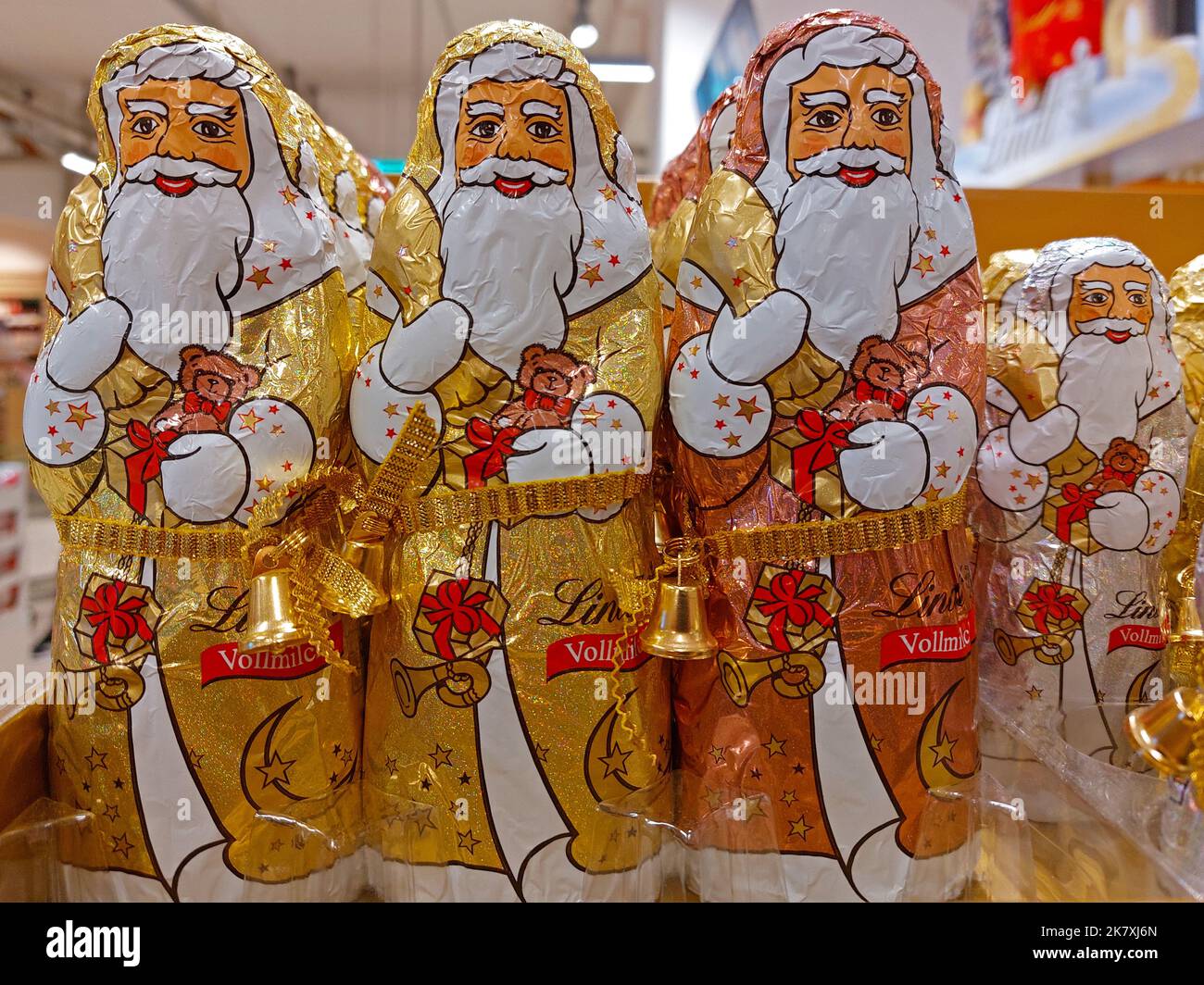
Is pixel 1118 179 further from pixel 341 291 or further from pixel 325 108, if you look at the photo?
pixel 325 108

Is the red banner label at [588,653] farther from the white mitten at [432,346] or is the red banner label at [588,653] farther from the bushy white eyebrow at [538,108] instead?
the bushy white eyebrow at [538,108]

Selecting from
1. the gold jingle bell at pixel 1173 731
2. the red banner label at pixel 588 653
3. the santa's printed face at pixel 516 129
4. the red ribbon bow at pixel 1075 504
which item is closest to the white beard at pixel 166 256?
the santa's printed face at pixel 516 129

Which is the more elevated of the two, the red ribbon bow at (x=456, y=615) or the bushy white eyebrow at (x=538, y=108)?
the bushy white eyebrow at (x=538, y=108)

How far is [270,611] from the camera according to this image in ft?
3.18

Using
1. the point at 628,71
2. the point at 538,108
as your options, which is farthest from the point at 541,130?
the point at 628,71

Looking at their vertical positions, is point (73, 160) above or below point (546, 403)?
above

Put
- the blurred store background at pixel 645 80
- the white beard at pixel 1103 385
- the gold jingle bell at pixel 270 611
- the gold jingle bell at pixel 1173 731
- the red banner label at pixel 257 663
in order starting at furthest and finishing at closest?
1. the blurred store background at pixel 645 80
2. the white beard at pixel 1103 385
3. the red banner label at pixel 257 663
4. the gold jingle bell at pixel 270 611
5. the gold jingle bell at pixel 1173 731

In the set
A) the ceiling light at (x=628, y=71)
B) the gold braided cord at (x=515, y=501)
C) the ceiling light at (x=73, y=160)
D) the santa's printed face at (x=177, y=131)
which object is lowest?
the gold braided cord at (x=515, y=501)

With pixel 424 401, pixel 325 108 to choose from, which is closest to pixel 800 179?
pixel 424 401

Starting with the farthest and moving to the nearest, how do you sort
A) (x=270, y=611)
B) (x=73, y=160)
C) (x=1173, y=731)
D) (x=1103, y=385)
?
(x=73, y=160)
(x=1103, y=385)
(x=270, y=611)
(x=1173, y=731)

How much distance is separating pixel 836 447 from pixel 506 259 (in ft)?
1.61

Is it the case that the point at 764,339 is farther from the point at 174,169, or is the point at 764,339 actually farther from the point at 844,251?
the point at 174,169

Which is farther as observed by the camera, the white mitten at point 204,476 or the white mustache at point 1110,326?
the white mustache at point 1110,326

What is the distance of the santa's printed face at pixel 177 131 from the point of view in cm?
104
